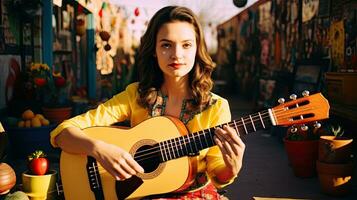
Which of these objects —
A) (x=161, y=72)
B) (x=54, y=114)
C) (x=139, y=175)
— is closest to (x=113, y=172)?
(x=139, y=175)

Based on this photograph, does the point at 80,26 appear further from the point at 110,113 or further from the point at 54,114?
the point at 110,113

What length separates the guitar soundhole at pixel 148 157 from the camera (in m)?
2.17

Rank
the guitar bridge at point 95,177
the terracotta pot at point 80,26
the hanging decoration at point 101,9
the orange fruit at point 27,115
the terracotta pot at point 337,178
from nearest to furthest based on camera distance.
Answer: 1. the guitar bridge at point 95,177
2. the terracotta pot at point 337,178
3. the orange fruit at point 27,115
4. the terracotta pot at point 80,26
5. the hanging decoration at point 101,9

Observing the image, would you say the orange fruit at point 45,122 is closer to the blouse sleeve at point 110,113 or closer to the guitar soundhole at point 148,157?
the blouse sleeve at point 110,113

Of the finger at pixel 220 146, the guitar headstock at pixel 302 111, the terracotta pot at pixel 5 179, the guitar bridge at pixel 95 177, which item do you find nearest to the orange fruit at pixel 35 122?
the terracotta pot at pixel 5 179

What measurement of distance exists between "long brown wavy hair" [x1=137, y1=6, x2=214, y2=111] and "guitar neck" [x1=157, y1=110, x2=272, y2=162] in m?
0.19

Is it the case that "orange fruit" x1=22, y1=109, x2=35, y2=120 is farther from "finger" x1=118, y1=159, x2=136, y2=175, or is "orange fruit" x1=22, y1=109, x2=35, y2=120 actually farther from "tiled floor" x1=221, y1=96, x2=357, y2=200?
"finger" x1=118, y1=159, x2=136, y2=175

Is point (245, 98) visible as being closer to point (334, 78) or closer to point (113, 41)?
point (113, 41)

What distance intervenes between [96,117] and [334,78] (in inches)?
148

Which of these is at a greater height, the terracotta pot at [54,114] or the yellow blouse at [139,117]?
the yellow blouse at [139,117]

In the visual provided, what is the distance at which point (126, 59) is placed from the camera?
1380 centimetres

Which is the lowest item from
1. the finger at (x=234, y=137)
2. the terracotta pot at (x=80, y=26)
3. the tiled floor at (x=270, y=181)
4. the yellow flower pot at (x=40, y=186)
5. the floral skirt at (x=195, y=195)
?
the tiled floor at (x=270, y=181)

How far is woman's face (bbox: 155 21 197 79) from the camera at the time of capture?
2080 mm

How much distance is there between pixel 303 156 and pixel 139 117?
9.57 feet
